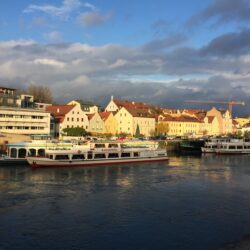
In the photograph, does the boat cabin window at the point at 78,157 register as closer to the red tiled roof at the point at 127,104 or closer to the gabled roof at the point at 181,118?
the red tiled roof at the point at 127,104

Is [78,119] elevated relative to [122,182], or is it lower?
elevated

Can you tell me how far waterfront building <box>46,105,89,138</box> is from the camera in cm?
9769

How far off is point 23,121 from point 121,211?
58.2 metres

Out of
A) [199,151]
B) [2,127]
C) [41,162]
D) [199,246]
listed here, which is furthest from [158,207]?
[199,151]

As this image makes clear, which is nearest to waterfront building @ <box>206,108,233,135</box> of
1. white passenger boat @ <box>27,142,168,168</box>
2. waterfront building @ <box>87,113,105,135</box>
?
waterfront building @ <box>87,113,105,135</box>

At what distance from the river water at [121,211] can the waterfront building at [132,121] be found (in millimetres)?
72064

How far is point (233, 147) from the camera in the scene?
95.6 m

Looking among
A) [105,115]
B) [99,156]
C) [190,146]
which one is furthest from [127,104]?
[99,156]

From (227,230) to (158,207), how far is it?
6.97 meters

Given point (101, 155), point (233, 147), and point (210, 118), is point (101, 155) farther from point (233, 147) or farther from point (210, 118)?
point (210, 118)

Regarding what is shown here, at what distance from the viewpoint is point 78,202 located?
32.4m

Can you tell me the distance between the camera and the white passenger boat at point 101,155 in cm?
5694

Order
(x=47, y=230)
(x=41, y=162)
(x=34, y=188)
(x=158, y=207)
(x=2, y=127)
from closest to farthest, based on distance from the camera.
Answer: (x=47, y=230)
(x=158, y=207)
(x=34, y=188)
(x=41, y=162)
(x=2, y=127)

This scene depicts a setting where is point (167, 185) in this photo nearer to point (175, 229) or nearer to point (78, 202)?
point (78, 202)
